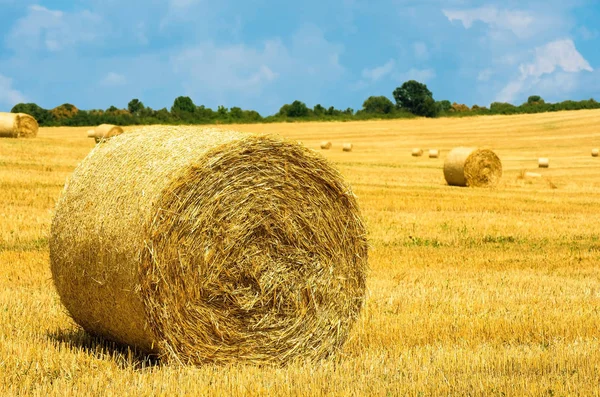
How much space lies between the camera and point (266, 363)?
6797 millimetres

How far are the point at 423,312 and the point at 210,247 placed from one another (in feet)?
8.65

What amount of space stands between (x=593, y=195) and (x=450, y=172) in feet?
13.1

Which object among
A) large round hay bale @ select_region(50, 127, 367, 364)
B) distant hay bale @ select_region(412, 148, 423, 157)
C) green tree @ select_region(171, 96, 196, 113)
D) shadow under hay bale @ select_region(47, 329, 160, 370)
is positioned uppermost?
green tree @ select_region(171, 96, 196, 113)

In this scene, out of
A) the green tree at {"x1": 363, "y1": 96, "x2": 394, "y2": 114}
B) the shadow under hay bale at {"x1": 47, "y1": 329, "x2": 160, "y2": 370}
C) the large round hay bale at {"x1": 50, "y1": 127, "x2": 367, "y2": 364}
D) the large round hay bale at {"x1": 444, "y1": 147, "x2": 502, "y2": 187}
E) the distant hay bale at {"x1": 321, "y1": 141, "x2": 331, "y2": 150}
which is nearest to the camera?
the large round hay bale at {"x1": 50, "y1": 127, "x2": 367, "y2": 364}

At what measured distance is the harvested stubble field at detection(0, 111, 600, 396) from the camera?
5.77m

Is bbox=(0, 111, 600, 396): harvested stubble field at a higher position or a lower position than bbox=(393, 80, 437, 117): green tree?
lower

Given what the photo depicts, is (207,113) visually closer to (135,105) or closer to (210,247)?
(135,105)

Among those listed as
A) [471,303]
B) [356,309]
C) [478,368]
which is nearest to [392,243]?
[471,303]

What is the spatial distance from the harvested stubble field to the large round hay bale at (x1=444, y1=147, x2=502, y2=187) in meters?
2.45

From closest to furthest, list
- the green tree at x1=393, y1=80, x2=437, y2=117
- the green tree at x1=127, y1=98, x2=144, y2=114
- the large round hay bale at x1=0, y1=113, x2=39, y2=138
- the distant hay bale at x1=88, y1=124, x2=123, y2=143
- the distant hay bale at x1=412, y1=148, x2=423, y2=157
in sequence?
the large round hay bale at x1=0, y1=113, x2=39, y2=138 < the distant hay bale at x1=88, y1=124, x2=123, y2=143 < the distant hay bale at x1=412, y1=148, x2=423, y2=157 < the green tree at x1=127, y1=98, x2=144, y2=114 < the green tree at x1=393, y1=80, x2=437, y2=117

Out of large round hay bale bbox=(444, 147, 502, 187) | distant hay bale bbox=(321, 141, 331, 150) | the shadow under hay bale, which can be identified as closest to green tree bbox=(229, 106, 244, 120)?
distant hay bale bbox=(321, 141, 331, 150)

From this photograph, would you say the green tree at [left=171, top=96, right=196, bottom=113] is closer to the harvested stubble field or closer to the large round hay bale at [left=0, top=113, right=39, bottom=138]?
the large round hay bale at [left=0, top=113, right=39, bottom=138]

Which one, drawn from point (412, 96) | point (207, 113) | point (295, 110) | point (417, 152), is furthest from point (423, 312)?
point (412, 96)

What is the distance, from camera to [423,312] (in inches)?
328
